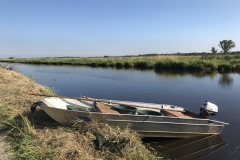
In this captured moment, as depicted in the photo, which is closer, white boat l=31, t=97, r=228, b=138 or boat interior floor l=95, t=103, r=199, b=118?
white boat l=31, t=97, r=228, b=138

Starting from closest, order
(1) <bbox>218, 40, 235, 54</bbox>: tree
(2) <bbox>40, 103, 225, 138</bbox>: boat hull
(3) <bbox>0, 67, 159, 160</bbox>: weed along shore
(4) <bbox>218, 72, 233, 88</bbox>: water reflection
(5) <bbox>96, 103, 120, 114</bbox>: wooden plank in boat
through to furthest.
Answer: (3) <bbox>0, 67, 159, 160</bbox>: weed along shore → (2) <bbox>40, 103, 225, 138</bbox>: boat hull → (5) <bbox>96, 103, 120, 114</bbox>: wooden plank in boat → (4) <bbox>218, 72, 233, 88</bbox>: water reflection → (1) <bbox>218, 40, 235, 54</bbox>: tree

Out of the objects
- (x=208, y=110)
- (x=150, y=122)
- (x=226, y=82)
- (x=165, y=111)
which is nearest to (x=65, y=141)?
(x=150, y=122)

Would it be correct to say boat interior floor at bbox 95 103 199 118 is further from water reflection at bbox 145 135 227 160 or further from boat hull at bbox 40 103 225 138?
water reflection at bbox 145 135 227 160

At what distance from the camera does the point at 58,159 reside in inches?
169

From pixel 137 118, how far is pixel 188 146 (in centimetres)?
201

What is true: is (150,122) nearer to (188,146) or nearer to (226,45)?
(188,146)

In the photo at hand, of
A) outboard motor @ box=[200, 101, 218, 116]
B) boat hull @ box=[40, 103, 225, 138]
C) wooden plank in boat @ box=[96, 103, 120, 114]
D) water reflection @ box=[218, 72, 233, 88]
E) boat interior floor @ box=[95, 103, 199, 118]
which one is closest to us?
boat hull @ box=[40, 103, 225, 138]

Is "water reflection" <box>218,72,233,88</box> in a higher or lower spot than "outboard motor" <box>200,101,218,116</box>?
lower

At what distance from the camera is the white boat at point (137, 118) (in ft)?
20.6

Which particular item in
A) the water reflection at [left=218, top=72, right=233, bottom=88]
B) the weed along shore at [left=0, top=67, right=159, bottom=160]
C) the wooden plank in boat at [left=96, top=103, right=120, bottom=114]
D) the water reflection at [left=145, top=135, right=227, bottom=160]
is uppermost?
the wooden plank in boat at [left=96, top=103, right=120, bottom=114]

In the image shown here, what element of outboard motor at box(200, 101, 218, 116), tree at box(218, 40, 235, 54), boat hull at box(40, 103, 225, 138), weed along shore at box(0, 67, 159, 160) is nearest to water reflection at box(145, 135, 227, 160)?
boat hull at box(40, 103, 225, 138)

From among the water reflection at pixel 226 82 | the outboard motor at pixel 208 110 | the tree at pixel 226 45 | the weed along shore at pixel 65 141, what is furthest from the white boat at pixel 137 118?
the tree at pixel 226 45

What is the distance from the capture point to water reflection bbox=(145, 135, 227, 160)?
254 inches

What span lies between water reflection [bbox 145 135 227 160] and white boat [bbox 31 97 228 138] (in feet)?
0.66
